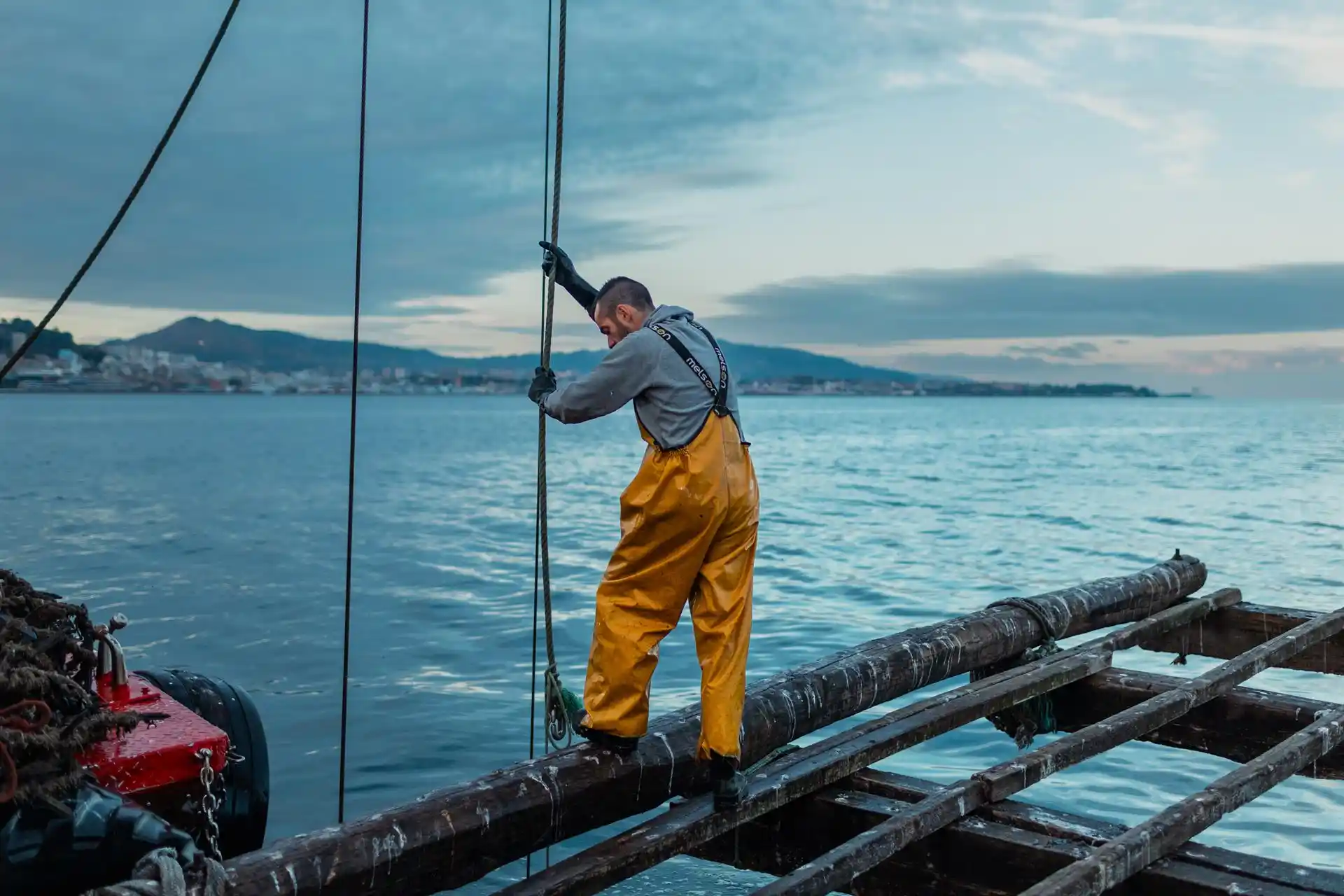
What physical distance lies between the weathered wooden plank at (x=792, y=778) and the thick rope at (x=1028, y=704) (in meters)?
0.41

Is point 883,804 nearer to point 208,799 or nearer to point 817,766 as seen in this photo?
point 817,766

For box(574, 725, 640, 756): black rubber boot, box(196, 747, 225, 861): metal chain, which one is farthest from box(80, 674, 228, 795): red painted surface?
box(574, 725, 640, 756): black rubber boot

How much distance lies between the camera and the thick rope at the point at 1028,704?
7.00 m

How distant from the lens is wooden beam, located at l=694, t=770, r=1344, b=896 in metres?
4.11

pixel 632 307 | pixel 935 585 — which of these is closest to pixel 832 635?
pixel 935 585

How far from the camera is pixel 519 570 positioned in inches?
850

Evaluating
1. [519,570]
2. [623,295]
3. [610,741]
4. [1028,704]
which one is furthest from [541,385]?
[519,570]

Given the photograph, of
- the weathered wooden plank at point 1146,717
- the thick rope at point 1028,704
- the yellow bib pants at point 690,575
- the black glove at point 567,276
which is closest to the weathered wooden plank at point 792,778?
the yellow bib pants at point 690,575

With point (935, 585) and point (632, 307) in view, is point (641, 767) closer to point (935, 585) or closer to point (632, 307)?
point (632, 307)

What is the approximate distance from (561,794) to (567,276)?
2104mm

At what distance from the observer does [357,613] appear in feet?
57.6

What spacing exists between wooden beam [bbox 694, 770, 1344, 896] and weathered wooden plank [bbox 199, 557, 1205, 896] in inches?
15.1

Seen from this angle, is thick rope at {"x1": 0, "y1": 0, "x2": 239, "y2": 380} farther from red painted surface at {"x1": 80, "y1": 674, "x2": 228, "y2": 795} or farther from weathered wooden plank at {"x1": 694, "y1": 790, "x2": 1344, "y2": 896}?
weathered wooden plank at {"x1": 694, "y1": 790, "x2": 1344, "y2": 896}

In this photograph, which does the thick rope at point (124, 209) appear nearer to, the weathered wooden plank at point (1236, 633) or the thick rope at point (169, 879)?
the thick rope at point (169, 879)
